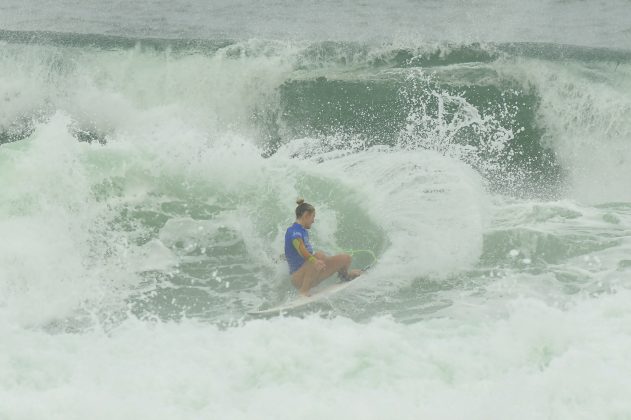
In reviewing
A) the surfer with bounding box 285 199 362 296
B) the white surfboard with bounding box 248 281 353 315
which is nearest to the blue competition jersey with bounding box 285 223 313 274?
the surfer with bounding box 285 199 362 296

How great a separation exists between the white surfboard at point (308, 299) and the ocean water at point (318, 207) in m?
0.16

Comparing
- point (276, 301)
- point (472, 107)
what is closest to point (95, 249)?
point (276, 301)

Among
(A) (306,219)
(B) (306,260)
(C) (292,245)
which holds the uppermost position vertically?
(A) (306,219)

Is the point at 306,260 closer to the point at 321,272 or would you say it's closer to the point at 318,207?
the point at 321,272

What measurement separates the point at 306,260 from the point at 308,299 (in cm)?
44

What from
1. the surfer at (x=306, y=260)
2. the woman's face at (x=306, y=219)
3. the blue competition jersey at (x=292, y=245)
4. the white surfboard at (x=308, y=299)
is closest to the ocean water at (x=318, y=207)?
the white surfboard at (x=308, y=299)

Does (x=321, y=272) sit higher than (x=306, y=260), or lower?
lower

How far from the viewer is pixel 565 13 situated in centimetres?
1656

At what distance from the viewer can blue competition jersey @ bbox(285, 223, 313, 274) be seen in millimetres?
8742

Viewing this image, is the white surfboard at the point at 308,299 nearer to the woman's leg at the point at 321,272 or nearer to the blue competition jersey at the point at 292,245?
the woman's leg at the point at 321,272

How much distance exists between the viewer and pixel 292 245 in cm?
874

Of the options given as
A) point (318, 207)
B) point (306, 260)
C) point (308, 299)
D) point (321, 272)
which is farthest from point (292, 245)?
point (318, 207)

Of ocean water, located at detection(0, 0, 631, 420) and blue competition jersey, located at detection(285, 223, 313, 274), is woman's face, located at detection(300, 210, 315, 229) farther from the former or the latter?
ocean water, located at detection(0, 0, 631, 420)

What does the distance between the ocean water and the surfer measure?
31 centimetres
